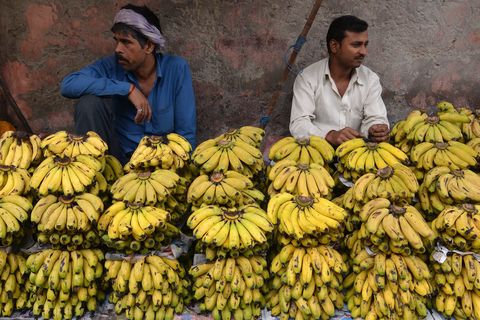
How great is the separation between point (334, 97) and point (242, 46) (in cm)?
97

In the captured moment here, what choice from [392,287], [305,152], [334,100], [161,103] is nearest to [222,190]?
[305,152]

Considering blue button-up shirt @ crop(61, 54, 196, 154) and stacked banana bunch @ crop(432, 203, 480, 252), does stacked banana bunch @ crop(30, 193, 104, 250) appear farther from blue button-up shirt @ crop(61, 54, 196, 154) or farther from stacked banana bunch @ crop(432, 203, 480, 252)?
stacked banana bunch @ crop(432, 203, 480, 252)

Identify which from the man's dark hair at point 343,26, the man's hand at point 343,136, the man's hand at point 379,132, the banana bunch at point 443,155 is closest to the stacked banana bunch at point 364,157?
the banana bunch at point 443,155

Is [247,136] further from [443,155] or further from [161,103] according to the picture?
[443,155]

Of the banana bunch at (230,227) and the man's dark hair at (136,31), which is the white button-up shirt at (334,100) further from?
the banana bunch at (230,227)

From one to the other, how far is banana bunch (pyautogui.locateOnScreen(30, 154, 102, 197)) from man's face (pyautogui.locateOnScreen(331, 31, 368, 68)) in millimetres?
2302

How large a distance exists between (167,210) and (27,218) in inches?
30.3

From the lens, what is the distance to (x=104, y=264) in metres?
2.89

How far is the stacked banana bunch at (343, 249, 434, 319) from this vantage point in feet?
8.73

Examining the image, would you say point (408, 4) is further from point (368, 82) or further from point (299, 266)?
point (299, 266)

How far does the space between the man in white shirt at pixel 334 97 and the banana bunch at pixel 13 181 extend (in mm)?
2190

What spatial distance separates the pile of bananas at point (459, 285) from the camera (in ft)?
8.89

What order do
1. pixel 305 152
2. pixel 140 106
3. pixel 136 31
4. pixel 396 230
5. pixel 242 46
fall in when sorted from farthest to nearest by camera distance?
pixel 242 46 → pixel 136 31 → pixel 140 106 → pixel 305 152 → pixel 396 230

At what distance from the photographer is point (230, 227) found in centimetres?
268
